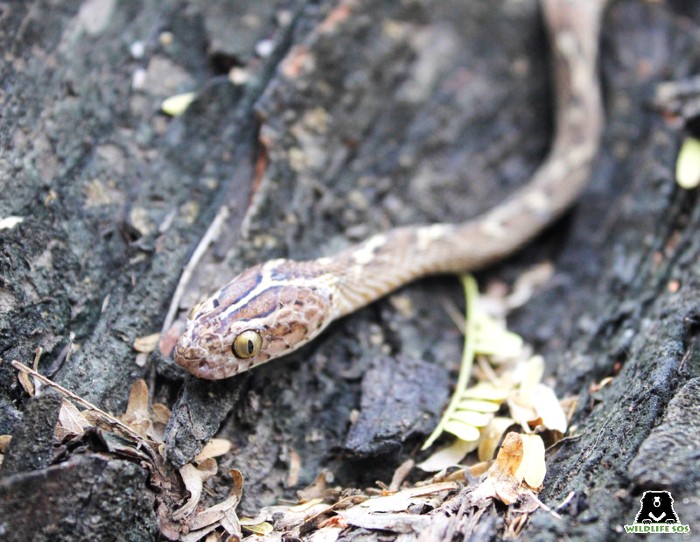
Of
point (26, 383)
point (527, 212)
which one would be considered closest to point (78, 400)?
point (26, 383)

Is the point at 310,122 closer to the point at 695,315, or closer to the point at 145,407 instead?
the point at 145,407

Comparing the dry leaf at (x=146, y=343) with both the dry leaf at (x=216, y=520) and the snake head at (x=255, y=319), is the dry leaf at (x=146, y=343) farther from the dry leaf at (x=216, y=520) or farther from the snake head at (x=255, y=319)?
the dry leaf at (x=216, y=520)

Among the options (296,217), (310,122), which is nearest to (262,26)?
(310,122)

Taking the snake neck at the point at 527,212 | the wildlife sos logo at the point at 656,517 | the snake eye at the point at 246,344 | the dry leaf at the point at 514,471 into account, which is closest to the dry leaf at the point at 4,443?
the snake eye at the point at 246,344

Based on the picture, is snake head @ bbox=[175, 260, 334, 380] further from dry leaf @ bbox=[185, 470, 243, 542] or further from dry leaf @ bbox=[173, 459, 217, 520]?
dry leaf @ bbox=[185, 470, 243, 542]

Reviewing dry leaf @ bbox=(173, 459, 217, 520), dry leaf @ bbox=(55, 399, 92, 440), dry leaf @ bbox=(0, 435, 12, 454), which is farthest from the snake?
dry leaf @ bbox=(0, 435, 12, 454)
